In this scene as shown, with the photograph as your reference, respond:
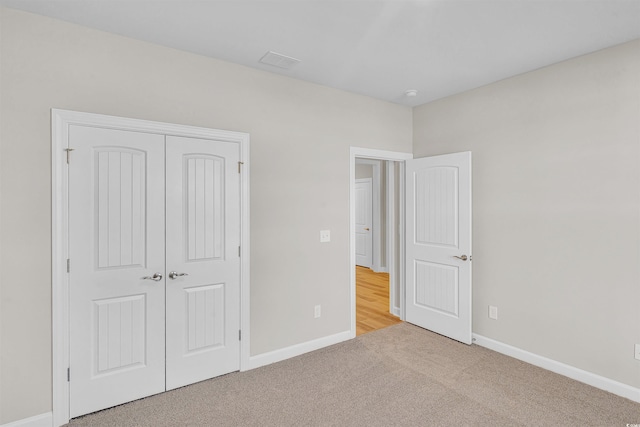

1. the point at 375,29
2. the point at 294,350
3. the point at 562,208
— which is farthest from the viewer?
the point at 294,350

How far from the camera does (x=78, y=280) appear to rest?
7.12 ft

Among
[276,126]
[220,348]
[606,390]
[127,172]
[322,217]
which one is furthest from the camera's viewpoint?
[322,217]

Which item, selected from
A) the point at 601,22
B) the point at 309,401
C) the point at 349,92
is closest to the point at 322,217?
the point at 349,92

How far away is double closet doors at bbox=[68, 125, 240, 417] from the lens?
218 cm

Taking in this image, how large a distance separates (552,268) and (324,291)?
210 centimetres

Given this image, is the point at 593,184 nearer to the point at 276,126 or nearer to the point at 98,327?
the point at 276,126

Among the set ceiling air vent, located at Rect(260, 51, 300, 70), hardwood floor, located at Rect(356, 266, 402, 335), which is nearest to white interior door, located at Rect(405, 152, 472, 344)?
hardwood floor, located at Rect(356, 266, 402, 335)

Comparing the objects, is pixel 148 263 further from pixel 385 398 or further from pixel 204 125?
pixel 385 398

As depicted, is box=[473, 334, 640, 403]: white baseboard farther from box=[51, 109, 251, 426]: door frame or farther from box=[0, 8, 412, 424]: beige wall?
box=[51, 109, 251, 426]: door frame

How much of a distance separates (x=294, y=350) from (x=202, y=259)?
1278 mm

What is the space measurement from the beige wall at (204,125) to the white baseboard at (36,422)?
0.10ft

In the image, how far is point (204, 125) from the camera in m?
2.62

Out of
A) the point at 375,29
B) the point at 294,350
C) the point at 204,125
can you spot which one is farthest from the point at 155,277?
the point at 375,29

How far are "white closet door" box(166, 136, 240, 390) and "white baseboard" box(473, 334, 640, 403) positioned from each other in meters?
2.51
